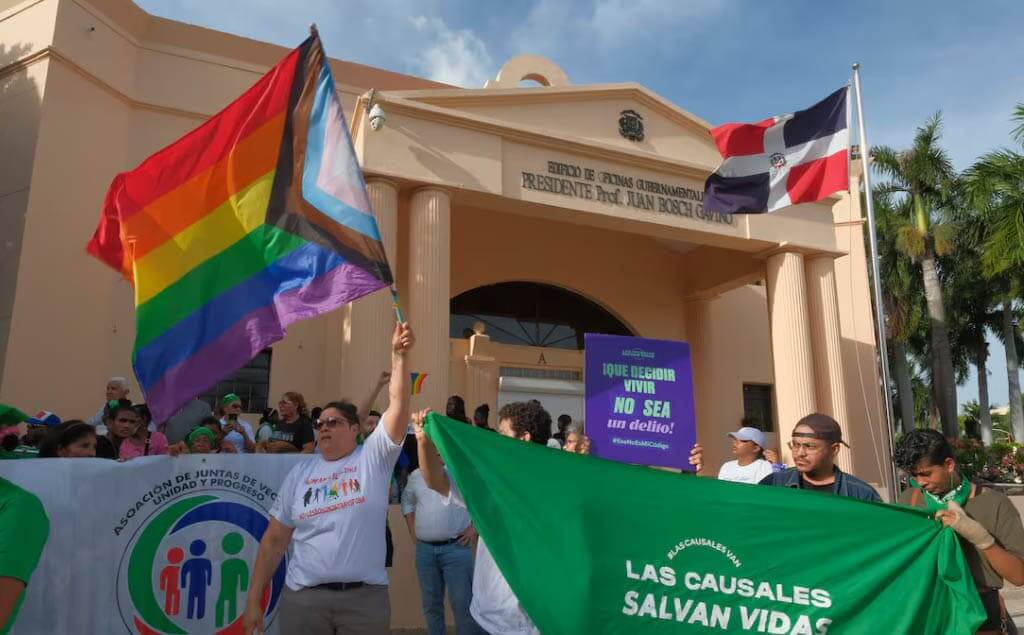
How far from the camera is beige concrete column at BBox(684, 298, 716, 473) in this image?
15023 mm

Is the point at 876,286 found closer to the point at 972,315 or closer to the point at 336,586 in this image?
the point at 336,586

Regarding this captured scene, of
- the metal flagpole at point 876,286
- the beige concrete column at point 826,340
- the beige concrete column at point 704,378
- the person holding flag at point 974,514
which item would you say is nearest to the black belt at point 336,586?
the person holding flag at point 974,514

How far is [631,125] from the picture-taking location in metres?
13.1

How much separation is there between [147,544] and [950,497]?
15.1 ft

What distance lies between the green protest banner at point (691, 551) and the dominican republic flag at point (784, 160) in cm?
604

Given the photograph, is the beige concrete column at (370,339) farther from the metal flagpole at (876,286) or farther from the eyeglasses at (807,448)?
the eyeglasses at (807,448)

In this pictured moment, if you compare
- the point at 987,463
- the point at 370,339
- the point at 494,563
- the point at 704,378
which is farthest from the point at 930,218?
the point at 494,563

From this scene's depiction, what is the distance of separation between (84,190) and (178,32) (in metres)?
3.32

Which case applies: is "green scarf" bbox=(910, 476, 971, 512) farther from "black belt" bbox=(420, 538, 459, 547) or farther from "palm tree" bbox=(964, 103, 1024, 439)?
"palm tree" bbox=(964, 103, 1024, 439)

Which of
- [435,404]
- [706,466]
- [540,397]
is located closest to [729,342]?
[706,466]

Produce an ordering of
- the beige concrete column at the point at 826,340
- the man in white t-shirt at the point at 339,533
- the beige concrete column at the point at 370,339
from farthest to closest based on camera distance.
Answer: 1. the beige concrete column at the point at 826,340
2. the beige concrete column at the point at 370,339
3. the man in white t-shirt at the point at 339,533

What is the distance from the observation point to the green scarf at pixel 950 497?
11.2ft

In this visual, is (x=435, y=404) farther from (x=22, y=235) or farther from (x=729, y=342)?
(x=729, y=342)

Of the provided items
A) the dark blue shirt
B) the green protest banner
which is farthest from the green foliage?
the green protest banner
